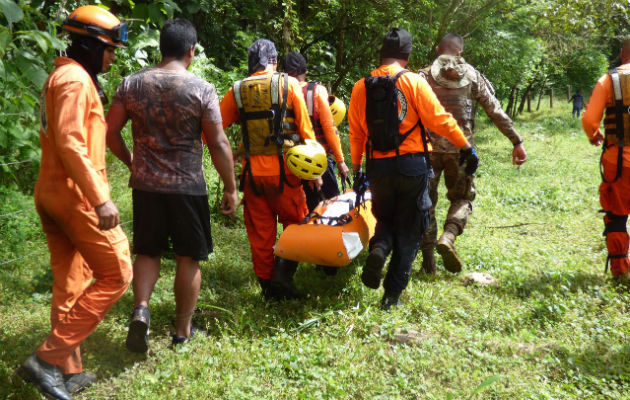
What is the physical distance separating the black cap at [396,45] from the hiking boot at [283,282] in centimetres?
207

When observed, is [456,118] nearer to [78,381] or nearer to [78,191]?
[78,191]

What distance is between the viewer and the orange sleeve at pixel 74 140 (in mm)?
2918

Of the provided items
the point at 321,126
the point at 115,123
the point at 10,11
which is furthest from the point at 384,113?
the point at 10,11

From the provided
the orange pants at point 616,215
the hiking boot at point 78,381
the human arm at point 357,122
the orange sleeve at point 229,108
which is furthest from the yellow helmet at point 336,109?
the hiking boot at point 78,381

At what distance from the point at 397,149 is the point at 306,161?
0.79 m

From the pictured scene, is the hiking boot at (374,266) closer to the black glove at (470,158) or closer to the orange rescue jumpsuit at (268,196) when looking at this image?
the orange rescue jumpsuit at (268,196)

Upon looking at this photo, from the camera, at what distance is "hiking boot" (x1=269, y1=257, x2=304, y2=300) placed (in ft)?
15.8

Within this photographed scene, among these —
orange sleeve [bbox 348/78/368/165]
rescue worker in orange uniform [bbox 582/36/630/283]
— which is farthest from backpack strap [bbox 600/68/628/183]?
orange sleeve [bbox 348/78/368/165]

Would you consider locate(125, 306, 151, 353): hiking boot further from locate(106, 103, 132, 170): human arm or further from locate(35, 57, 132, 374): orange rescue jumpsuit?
locate(106, 103, 132, 170): human arm

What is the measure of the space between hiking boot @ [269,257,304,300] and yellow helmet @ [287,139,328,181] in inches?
33.0

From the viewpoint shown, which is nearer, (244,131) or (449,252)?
(244,131)

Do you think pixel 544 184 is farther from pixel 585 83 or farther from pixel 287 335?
pixel 585 83

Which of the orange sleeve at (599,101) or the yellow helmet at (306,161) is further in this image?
the orange sleeve at (599,101)

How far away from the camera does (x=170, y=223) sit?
3.94m
